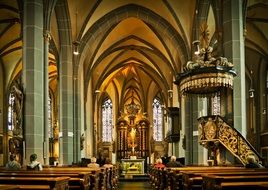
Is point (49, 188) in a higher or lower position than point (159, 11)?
lower

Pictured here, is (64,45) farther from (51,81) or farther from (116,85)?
(116,85)

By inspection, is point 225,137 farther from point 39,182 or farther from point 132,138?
point 132,138

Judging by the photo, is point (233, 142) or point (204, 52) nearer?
point (233, 142)

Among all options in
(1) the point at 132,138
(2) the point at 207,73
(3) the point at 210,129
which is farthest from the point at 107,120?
(3) the point at 210,129

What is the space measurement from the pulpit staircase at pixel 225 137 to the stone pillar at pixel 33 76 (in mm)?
5243

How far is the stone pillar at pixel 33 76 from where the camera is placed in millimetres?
14195

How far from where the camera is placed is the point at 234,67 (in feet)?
46.4

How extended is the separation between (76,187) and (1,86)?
20.7m

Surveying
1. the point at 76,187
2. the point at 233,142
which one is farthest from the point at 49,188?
the point at 233,142

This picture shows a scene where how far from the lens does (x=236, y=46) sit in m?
14.1

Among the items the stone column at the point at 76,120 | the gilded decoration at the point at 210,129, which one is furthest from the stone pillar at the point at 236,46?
the stone column at the point at 76,120

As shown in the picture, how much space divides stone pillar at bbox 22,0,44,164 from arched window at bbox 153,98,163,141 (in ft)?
94.6

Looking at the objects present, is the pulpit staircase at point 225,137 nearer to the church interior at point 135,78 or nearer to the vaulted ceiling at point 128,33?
the church interior at point 135,78

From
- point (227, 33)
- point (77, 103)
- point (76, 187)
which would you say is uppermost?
point (227, 33)
